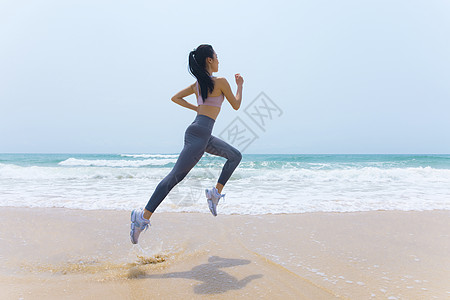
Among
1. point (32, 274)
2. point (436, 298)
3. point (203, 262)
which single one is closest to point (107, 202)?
point (32, 274)

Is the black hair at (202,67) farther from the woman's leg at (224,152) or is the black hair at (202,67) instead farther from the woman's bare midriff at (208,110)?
the woman's leg at (224,152)

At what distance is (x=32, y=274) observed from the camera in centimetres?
266

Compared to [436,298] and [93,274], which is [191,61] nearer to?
[93,274]

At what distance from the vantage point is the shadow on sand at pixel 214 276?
2.32 meters

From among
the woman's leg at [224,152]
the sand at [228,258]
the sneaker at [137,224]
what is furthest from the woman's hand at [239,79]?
the sand at [228,258]

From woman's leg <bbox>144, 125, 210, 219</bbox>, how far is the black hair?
0.37 metres

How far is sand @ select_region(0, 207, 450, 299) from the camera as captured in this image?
228cm

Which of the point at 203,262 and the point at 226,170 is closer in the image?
the point at 203,262

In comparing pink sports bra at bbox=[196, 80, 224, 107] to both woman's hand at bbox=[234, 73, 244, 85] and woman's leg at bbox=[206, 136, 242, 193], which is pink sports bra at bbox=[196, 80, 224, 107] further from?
woman's leg at bbox=[206, 136, 242, 193]

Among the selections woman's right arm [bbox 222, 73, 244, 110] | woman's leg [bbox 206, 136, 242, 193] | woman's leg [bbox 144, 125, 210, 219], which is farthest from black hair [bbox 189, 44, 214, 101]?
woman's leg [bbox 206, 136, 242, 193]

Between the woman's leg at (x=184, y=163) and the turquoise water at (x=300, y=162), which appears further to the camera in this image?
the turquoise water at (x=300, y=162)

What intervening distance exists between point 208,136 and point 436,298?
2.22 metres

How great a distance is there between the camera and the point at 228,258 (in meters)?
2.97

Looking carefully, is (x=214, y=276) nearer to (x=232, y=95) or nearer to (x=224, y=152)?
(x=224, y=152)
